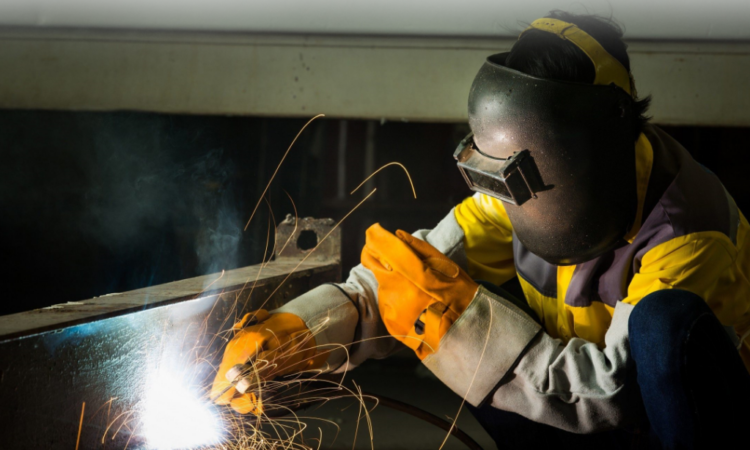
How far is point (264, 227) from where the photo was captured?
273 cm

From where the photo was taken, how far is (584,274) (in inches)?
57.8

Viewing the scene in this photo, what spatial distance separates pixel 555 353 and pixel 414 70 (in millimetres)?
1588

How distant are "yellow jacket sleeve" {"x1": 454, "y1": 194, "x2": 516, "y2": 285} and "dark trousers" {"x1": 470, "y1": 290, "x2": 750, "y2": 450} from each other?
61 centimetres

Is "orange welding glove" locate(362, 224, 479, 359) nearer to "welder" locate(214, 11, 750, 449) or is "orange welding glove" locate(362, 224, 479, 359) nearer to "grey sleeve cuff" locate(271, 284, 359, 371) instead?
"welder" locate(214, 11, 750, 449)

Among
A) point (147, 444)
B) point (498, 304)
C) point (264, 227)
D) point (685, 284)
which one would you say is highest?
point (685, 284)

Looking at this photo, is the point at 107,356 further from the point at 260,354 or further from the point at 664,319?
the point at 664,319

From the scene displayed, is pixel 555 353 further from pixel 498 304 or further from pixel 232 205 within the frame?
pixel 232 205

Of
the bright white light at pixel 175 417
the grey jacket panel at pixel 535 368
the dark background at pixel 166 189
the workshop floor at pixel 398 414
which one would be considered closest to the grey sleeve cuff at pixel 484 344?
the grey jacket panel at pixel 535 368

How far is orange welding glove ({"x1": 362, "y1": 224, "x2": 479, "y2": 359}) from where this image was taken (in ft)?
4.31

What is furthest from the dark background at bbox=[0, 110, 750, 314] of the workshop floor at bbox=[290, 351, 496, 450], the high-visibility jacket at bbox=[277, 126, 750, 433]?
the high-visibility jacket at bbox=[277, 126, 750, 433]

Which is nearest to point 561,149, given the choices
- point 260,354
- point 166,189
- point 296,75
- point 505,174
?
point 505,174

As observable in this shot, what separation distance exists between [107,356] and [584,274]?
1129mm

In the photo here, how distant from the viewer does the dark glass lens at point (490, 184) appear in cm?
128

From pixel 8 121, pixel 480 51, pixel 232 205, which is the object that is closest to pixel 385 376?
pixel 232 205
